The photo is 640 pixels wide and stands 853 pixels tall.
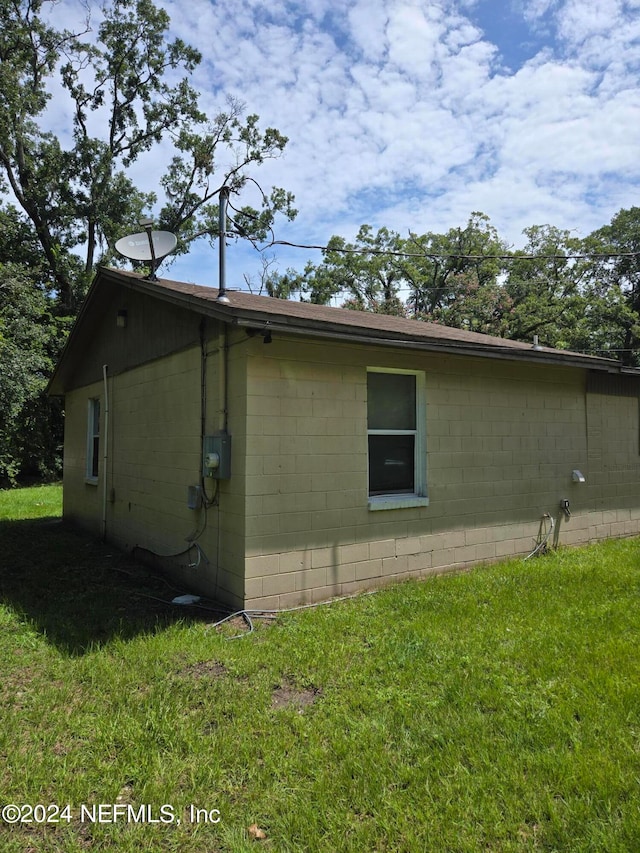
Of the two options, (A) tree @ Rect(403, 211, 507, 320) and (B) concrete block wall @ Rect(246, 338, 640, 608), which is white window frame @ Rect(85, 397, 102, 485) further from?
(A) tree @ Rect(403, 211, 507, 320)

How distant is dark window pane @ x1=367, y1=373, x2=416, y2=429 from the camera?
587 cm

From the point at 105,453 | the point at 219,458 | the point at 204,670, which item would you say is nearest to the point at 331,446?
the point at 219,458

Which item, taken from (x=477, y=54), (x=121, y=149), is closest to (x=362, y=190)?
(x=477, y=54)

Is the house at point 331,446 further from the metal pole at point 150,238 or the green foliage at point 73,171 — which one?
the green foliage at point 73,171

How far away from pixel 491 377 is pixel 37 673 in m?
5.71

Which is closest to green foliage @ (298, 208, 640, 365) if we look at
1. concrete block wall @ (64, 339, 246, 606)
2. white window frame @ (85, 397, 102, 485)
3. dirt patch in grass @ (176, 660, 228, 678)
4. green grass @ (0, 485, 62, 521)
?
green grass @ (0, 485, 62, 521)

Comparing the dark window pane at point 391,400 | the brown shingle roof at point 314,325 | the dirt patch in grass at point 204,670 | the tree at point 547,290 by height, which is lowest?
the dirt patch in grass at point 204,670

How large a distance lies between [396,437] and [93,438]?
6.38 m

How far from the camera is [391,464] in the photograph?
237 inches

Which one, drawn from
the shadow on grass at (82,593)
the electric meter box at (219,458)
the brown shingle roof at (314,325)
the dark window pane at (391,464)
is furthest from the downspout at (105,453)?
the dark window pane at (391,464)

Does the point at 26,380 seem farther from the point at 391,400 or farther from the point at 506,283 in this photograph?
the point at 506,283

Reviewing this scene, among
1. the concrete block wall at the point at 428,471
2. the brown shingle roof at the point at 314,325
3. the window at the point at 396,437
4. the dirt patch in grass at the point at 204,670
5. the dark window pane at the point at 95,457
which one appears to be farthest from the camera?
the dark window pane at the point at 95,457

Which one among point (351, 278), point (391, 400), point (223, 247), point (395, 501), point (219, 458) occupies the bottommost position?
point (395, 501)

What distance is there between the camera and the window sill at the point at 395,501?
5637 mm
